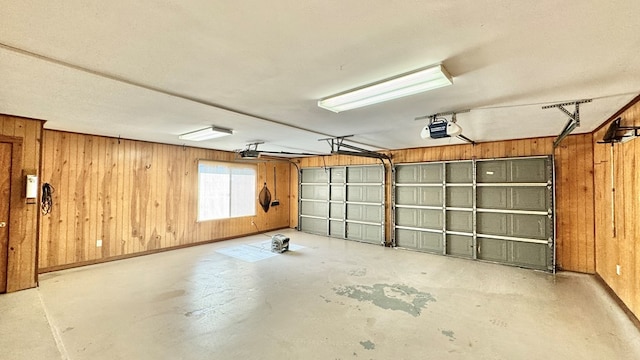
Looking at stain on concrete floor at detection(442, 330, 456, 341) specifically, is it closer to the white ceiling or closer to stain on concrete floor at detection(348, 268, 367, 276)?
stain on concrete floor at detection(348, 268, 367, 276)

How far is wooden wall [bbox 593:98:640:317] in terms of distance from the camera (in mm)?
2830

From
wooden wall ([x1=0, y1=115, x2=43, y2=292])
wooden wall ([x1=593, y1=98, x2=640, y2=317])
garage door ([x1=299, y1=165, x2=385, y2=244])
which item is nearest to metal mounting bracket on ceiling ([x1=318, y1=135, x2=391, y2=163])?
garage door ([x1=299, y1=165, x2=385, y2=244])

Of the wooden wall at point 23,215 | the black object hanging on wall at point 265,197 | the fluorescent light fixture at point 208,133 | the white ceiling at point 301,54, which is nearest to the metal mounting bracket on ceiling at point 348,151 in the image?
the white ceiling at point 301,54

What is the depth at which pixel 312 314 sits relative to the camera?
2979mm

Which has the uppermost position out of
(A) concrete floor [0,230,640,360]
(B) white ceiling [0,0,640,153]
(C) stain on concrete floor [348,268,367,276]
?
(B) white ceiling [0,0,640,153]

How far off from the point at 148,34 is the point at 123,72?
784 mm

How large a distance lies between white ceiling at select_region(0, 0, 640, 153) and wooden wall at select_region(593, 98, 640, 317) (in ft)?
1.88

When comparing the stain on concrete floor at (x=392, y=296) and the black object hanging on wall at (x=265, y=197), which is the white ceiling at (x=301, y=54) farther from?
the black object hanging on wall at (x=265, y=197)

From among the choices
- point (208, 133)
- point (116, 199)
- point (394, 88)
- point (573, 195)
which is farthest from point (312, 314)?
point (573, 195)

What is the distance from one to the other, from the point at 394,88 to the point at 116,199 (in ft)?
18.2

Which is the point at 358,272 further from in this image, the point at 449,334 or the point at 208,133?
the point at 208,133

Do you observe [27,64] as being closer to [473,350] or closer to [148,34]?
[148,34]

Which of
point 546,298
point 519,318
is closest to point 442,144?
point 546,298

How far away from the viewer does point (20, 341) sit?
2.44 m
